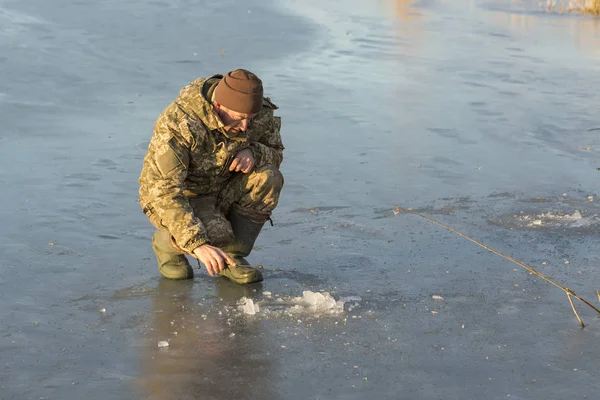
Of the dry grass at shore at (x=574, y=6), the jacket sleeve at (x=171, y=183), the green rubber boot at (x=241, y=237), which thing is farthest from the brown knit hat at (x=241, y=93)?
the dry grass at shore at (x=574, y=6)

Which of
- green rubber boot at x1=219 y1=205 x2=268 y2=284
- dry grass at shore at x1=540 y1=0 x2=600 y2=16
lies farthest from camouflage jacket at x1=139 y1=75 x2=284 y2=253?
dry grass at shore at x1=540 y1=0 x2=600 y2=16

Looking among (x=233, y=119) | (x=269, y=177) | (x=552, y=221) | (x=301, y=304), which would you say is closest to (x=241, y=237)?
(x=269, y=177)

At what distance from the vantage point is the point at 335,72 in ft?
36.9

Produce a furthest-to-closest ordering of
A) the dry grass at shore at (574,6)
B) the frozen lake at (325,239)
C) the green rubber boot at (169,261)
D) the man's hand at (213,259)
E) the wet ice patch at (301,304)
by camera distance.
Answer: the dry grass at shore at (574,6) → the green rubber boot at (169,261) → the wet ice patch at (301,304) → the man's hand at (213,259) → the frozen lake at (325,239)

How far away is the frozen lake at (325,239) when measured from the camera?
3.85m

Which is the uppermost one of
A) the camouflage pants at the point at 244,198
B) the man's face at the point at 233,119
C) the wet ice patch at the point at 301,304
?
the man's face at the point at 233,119

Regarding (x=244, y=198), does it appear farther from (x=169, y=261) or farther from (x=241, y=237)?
(x=169, y=261)

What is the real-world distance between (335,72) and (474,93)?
1662mm

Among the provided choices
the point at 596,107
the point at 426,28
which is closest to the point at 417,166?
the point at 596,107

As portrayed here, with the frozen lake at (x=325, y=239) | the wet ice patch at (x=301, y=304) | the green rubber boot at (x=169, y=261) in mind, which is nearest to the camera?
the frozen lake at (x=325, y=239)

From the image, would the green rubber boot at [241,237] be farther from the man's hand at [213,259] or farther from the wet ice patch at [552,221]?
the wet ice patch at [552,221]

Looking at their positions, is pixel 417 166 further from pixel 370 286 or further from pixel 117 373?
pixel 117 373

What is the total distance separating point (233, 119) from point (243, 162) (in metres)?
0.34

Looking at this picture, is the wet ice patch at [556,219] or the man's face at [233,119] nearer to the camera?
the man's face at [233,119]
